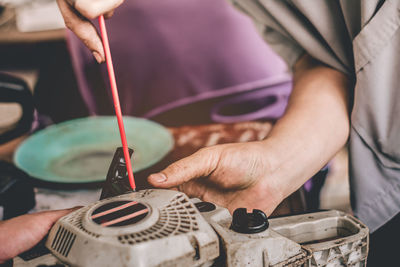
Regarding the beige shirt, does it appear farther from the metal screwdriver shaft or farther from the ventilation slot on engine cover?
the ventilation slot on engine cover

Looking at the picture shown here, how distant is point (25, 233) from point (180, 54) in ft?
3.55

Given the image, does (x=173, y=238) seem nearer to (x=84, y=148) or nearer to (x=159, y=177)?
(x=159, y=177)

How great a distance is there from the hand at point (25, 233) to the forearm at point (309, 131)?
0.41 meters

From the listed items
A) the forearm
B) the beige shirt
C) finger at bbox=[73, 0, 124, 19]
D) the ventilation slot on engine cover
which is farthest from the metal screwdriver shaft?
the beige shirt

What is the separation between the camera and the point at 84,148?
87cm

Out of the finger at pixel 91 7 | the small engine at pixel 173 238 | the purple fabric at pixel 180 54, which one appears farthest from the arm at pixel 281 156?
→ the purple fabric at pixel 180 54

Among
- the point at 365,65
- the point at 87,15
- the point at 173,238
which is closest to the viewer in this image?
the point at 173,238

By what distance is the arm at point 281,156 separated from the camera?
0.65 m

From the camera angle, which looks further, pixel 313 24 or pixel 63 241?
pixel 313 24

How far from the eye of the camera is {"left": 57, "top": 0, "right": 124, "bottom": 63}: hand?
1.56 feet

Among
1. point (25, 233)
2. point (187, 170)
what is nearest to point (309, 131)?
point (187, 170)

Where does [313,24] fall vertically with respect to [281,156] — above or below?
above

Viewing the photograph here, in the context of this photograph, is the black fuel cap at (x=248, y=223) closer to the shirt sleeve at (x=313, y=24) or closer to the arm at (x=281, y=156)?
the arm at (x=281, y=156)

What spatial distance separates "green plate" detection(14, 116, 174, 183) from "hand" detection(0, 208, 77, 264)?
191mm
